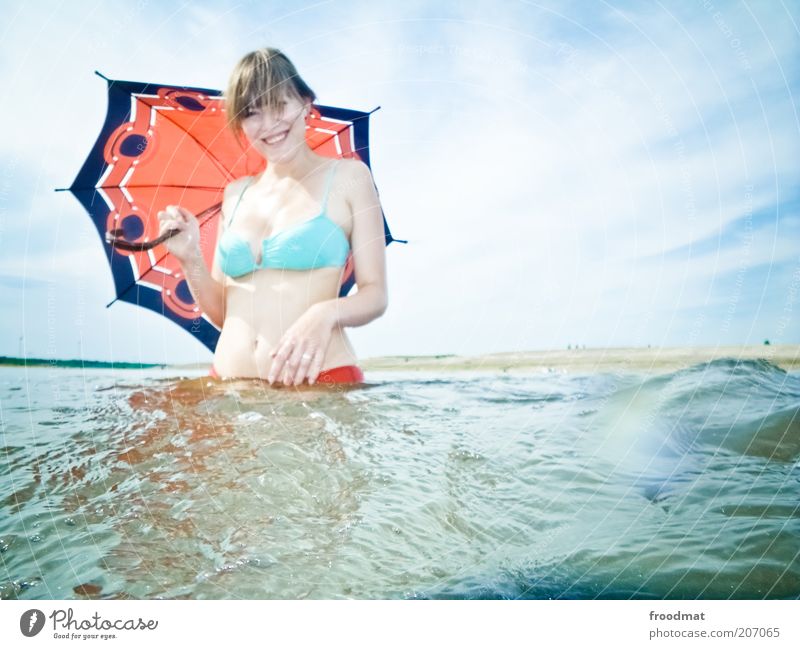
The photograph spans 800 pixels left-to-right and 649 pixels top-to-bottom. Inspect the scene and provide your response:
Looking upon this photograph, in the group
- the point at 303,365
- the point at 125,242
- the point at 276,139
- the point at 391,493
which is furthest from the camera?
the point at 125,242

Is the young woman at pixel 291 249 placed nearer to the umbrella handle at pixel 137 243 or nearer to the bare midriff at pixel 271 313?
the bare midriff at pixel 271 313

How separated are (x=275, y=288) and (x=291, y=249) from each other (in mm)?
95

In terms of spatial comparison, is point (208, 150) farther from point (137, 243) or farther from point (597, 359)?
point (597, 359)

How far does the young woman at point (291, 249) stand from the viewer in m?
1.29

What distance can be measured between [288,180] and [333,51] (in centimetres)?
30

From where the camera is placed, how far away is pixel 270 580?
2.72ft

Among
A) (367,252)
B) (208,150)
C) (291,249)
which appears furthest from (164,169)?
(367,252)

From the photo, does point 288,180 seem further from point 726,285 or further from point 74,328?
point 726,285

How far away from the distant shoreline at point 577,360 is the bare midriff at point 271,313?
0.10m

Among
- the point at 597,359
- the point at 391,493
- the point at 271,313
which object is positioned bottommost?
the point at 391,493

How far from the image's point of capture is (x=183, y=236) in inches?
57.3

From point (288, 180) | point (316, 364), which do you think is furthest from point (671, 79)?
point (316, 364)

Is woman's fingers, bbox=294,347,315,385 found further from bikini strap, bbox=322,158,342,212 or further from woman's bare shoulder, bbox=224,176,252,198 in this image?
woman's bare shoulder, bbox=224,176,252,198
